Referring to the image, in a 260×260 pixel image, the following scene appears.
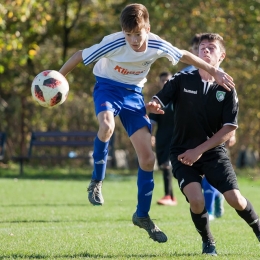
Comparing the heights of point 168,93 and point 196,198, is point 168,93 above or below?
above

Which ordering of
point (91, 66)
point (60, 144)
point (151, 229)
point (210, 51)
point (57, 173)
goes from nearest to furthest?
point (151, 229), point (210, 51), point (60, 144), point (57, 173), point (91, 66)

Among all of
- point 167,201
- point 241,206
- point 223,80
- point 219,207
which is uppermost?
point 223,80

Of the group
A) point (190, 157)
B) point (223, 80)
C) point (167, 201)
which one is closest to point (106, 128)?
point (190, 157)

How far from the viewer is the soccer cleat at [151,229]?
6105 mm

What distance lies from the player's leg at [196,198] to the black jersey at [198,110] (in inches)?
9.9

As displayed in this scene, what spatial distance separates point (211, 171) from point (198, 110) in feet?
1.97

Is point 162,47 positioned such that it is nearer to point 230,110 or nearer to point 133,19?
point 133,19

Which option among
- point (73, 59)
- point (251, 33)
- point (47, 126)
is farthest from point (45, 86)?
point (47, 126)

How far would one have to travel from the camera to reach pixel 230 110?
19.5 feet

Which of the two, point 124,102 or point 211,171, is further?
point 124,102

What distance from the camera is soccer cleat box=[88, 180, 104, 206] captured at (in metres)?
6.48

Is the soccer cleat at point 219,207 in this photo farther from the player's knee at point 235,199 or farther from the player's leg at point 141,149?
the player's knee at point 235,199

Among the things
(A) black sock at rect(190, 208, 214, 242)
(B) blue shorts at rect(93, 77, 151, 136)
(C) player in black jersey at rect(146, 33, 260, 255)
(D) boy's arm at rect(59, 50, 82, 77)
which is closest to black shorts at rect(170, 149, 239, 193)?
(C) player in black jersey at rect(146, 33, 260, 255)

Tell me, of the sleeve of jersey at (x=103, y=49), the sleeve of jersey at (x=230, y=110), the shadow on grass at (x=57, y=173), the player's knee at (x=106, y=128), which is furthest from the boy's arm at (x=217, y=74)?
the shadow on grass at (x=57, y=173)
